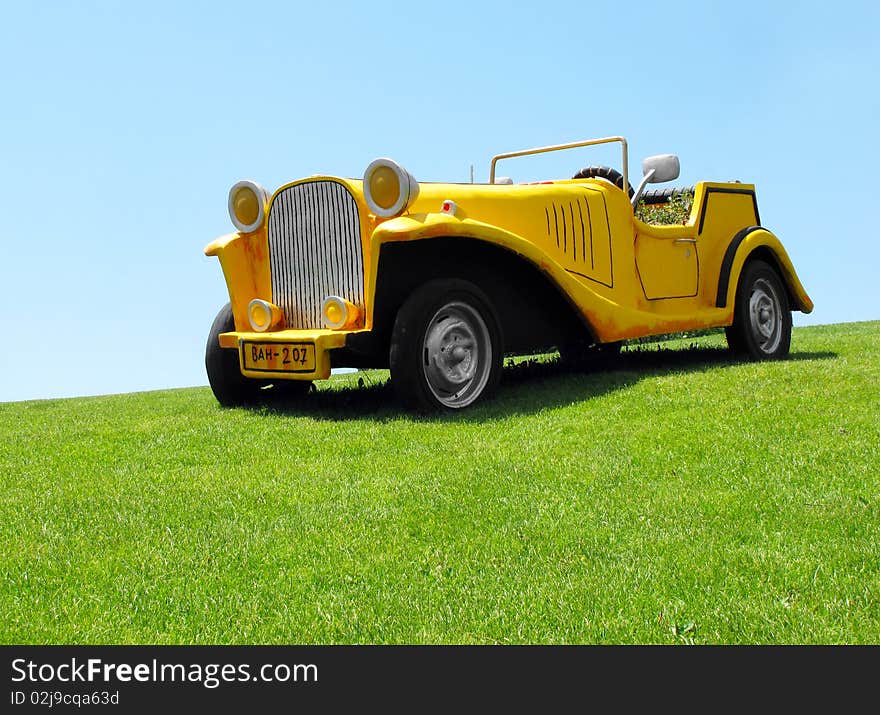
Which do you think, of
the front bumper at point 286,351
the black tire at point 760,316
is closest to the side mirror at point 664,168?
the black tire at point 760,316

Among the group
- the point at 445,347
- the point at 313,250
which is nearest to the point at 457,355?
the point at 445,347

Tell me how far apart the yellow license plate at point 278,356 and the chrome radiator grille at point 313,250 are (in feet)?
1.48

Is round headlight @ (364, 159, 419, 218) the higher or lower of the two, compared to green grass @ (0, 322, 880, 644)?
higher

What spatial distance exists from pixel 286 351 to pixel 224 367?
1161 millimetres

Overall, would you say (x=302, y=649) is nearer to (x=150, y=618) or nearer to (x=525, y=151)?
(x=150, y=618)

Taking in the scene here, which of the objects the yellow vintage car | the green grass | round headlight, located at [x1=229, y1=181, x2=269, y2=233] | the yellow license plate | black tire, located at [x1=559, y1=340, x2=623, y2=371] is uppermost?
round headlight, located at [x1=229, y1=181, x2=269, y2=233]

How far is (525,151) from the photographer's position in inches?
387

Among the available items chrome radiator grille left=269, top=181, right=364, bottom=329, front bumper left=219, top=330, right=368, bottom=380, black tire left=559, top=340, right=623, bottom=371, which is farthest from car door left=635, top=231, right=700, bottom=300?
front bumper left=219, top=330, right=368, bottom=380

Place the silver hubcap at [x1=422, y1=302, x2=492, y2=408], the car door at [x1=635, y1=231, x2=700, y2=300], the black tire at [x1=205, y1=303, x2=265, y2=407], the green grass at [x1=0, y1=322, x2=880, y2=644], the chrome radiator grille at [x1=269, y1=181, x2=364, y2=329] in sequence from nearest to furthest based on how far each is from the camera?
the green grass at [x1=0, y1=322, x2=880, y2=644] < the silver hubcap at [x1=422, y1=302, x2=492, y2=408] < the chrome radiator grille at [x1=269, y1=181, x2=364, y2=329] < the black tire at [x1=205, y1=303, x2=265, y2=407] < the car door at [x1=635, y1=231, x2=700, y2=300]

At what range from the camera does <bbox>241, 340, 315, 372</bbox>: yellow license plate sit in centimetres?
689

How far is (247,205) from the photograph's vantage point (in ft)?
26.0

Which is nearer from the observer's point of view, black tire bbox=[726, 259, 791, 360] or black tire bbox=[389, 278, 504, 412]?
black tire bbox=[389, 278, 504, 412]

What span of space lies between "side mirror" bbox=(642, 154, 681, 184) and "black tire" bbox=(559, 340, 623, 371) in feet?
5.72

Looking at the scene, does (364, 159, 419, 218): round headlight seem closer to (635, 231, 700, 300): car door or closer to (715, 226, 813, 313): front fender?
(635, 231, 700, 300): car door
